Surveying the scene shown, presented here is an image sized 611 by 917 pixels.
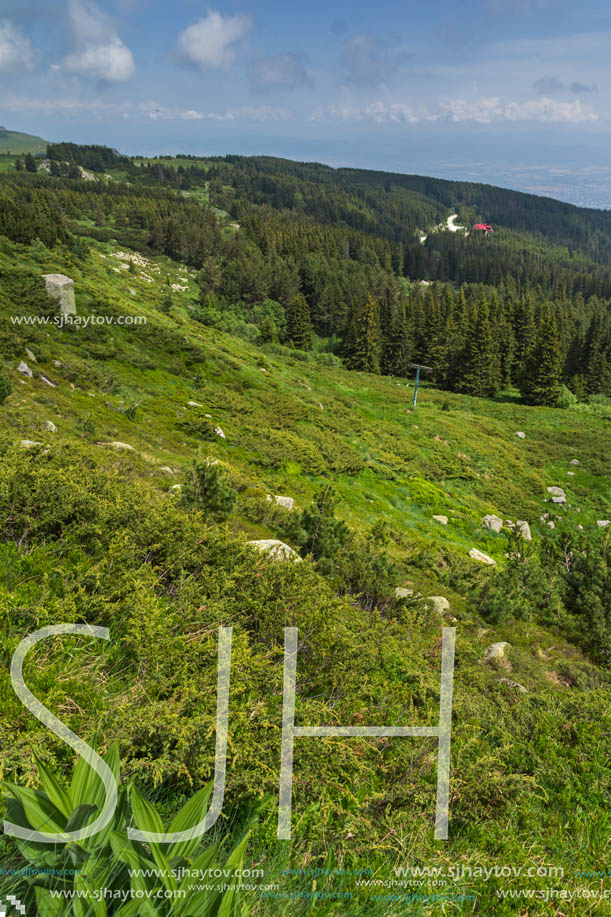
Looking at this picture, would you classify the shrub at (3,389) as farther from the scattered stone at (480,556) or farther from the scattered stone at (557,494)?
the scattered stone at (557,494)

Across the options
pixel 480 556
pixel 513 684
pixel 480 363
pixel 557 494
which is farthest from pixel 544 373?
pixel 513 684

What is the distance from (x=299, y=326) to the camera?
68.7 meters

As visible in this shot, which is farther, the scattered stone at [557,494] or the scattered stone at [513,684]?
the scattered stone at [557,494]

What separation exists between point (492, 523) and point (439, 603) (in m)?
11.7

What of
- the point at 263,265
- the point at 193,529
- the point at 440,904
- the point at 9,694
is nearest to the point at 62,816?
the point at 9,694

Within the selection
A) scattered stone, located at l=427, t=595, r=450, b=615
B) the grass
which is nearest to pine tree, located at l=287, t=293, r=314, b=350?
the grass

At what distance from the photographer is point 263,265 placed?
277 feet

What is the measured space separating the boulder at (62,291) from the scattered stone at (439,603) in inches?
852

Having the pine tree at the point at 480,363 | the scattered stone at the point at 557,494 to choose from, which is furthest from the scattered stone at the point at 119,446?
the pine tree at the point at 480,363

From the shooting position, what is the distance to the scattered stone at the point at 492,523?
18906 millimetres

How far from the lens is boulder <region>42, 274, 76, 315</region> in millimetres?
21734

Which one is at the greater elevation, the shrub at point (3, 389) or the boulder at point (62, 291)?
the boulder at point (62, 291)

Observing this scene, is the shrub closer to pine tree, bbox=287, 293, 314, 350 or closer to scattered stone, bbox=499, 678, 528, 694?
scattered stone, bbox=499, 678, 528, 694

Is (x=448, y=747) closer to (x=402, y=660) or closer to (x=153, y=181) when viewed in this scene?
(x=402, y=660)
